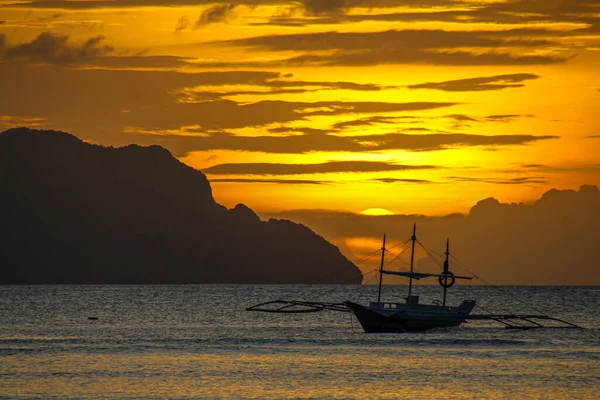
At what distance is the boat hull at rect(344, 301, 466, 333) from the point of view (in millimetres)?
109312

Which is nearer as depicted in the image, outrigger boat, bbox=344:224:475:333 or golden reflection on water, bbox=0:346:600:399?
golden reflection on water, bbox=0:346:600:399

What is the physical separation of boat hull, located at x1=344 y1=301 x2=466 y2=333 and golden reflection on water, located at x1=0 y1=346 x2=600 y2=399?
1916cm

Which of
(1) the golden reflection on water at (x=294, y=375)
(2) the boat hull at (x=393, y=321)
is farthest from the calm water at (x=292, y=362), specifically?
(2) the boat hull at (x=393, y=321)

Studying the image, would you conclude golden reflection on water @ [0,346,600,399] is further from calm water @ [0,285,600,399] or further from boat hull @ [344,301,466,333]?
boat hull @ [344,301,466,333]

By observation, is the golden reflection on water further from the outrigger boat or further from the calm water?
the outrigger boat

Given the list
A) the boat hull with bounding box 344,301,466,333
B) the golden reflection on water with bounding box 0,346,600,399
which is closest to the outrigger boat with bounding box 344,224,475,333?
the boat hull with bounding box 344,301,466,333

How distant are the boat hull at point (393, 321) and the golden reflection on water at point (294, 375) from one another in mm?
19163

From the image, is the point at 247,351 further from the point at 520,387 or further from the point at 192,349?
the point at 520,387

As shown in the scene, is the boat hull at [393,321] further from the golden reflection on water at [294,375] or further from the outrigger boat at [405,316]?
the golden reflection on water at [294,375]

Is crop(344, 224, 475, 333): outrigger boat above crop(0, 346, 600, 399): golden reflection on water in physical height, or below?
above

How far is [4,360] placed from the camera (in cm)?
8075

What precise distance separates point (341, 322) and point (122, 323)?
3080 centimetres

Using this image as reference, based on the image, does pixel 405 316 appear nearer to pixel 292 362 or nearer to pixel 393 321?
pixel 393 321

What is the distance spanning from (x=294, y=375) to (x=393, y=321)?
39.1 m
